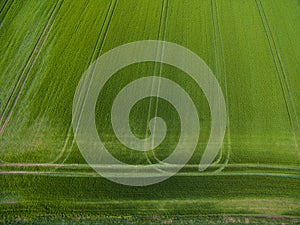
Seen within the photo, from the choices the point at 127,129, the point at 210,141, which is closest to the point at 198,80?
the point at 210,141

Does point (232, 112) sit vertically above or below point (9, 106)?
above

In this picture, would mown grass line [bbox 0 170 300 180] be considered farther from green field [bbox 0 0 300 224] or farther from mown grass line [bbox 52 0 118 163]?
mown grass line [bbox 52 0 118 163]

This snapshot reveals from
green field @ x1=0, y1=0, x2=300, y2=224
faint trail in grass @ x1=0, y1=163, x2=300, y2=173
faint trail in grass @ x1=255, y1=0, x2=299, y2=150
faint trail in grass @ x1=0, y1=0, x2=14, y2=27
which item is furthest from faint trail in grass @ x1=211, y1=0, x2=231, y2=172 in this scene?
faint trail in grass @ x1=0, y1=0, x2=14, y2=27

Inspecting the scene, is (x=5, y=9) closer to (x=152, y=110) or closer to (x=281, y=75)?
(x=152, y=110)

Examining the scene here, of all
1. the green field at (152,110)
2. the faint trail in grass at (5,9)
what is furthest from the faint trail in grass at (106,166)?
the faint trail in grass at (5,9)

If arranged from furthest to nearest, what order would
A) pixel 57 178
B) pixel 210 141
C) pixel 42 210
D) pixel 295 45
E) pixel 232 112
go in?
pixel 295 45
pixel 232 112
pixel 210 141
pixel 57 178
pixel 42 210

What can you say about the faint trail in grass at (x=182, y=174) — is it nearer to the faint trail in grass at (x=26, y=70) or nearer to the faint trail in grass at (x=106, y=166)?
the faint trail in grass at (x=106, y=166)

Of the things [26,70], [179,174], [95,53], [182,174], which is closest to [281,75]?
[182,174]

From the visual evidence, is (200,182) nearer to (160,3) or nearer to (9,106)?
(9,106)
